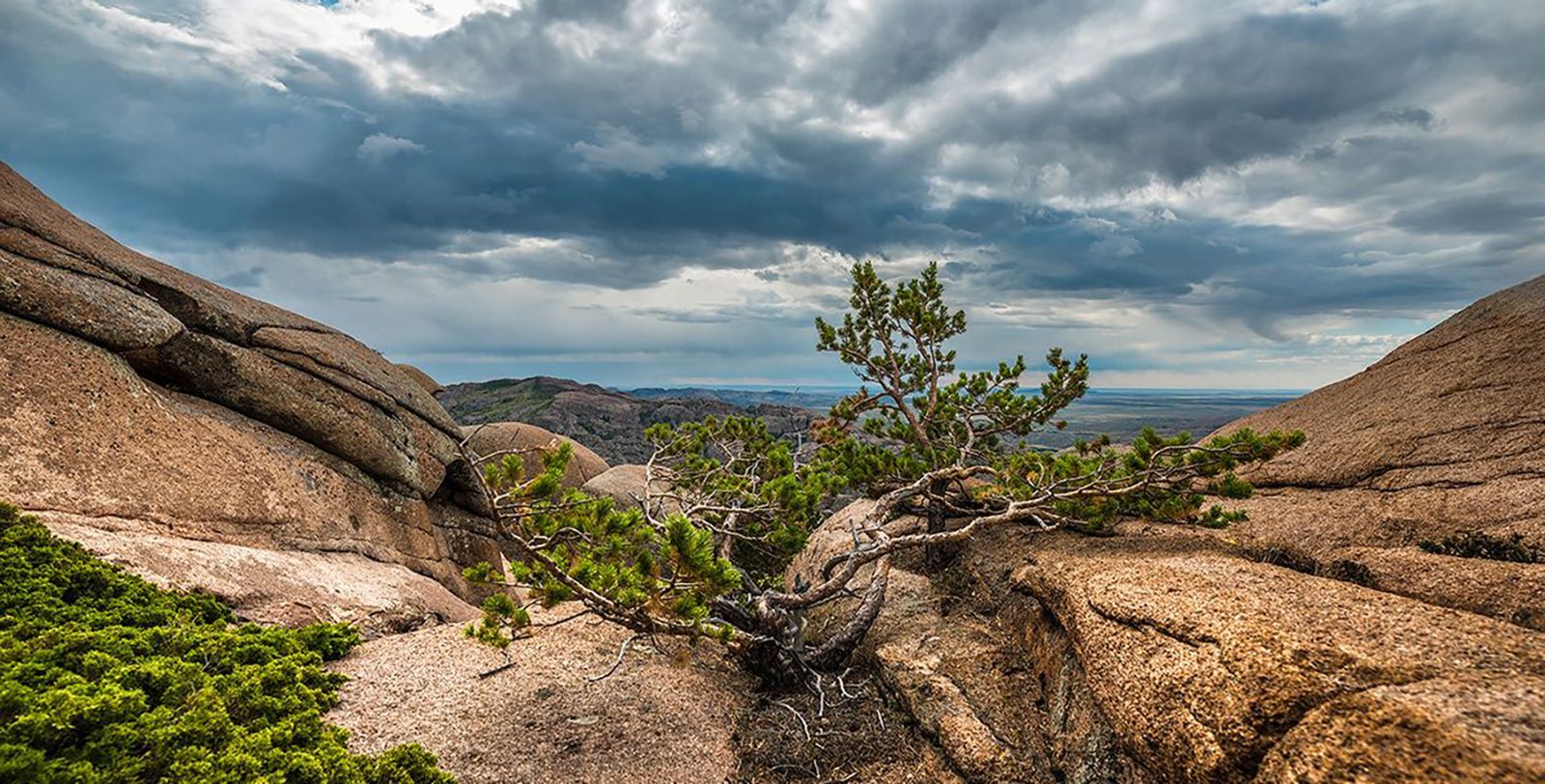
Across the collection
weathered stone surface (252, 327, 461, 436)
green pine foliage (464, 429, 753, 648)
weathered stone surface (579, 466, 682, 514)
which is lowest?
weathered stone surface (579, 466, 682, 514)

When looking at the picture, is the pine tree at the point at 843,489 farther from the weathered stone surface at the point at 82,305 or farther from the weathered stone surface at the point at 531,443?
the weathered stone surface at the point at 531,443

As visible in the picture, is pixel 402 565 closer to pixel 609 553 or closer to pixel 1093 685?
pixel 609 553

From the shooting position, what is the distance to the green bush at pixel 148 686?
14.9 feet

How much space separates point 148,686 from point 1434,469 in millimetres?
13707

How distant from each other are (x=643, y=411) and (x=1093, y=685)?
255 feet

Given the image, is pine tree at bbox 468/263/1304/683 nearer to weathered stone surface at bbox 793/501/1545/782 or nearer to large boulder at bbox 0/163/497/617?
weathered stone surface at bbox 793/501/1545/782

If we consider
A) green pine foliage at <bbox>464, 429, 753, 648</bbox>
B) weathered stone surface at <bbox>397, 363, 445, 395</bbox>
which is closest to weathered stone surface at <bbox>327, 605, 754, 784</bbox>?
green pine foliage at <bbox>464, 429, 753, 648</bbox>

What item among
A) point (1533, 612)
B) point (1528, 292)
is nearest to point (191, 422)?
point (1533, 612)

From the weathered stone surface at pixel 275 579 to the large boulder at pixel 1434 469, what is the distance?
12.9 m

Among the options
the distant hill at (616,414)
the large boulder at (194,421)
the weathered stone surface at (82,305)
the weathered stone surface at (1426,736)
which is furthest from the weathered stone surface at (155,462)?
the distant hill at (616,414)

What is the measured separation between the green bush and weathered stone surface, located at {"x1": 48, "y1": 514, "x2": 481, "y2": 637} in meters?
0.59

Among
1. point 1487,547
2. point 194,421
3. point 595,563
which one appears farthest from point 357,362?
point 1487,547

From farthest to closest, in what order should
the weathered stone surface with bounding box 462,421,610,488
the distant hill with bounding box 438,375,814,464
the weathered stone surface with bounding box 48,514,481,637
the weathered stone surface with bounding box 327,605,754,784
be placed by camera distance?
1. the distant hill with bounding box 438,375,814,464
2. the weathered stone surface with bounding box 462,421,610,488
3. the weathered stone surface with bounding box 48,514,481,637
4. the weathered stone surface with bounding box 327,605,754,784

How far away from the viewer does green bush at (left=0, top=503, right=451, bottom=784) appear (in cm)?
455
